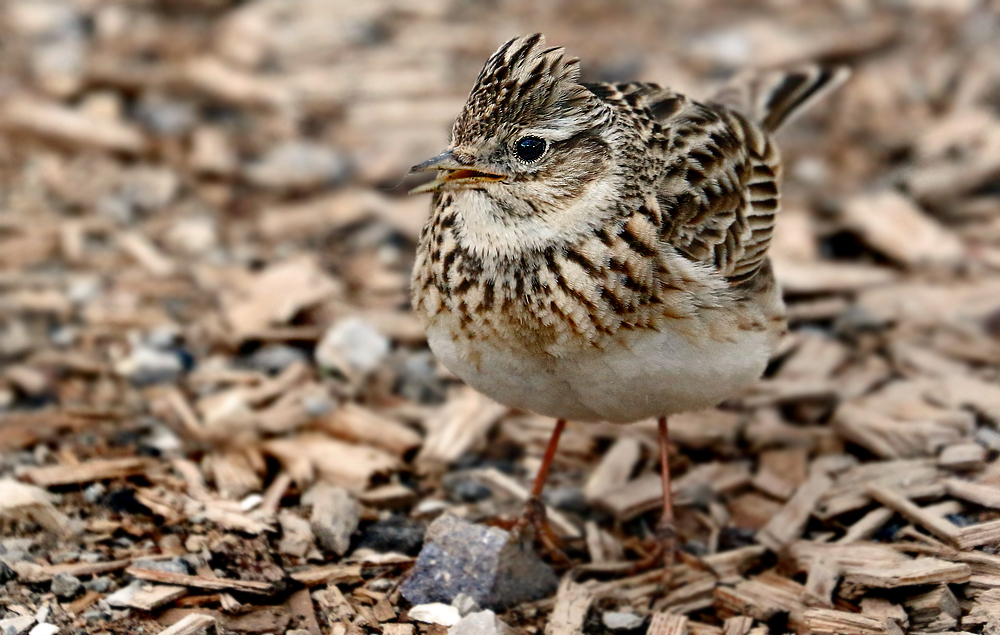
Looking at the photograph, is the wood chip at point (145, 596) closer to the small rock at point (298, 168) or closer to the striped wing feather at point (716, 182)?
the striped wing feather at point (716, 182)

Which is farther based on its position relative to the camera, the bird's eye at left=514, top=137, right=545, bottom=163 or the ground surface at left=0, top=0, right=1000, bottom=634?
the ground surface at left=0, top=0, right=1000, bottom=634

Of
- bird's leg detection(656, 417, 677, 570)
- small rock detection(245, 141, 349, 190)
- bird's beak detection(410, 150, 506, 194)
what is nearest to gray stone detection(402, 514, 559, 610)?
bird's leg detection(656, 417, 677, 570)

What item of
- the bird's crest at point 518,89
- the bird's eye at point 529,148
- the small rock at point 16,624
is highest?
the bird's crest at point 518,89

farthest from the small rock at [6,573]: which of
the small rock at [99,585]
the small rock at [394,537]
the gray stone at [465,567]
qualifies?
the gray stone at [465,567]

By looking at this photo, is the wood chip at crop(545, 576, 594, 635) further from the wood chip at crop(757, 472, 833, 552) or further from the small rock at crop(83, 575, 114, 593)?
the small rock at crop(83, 575, 114, 593)

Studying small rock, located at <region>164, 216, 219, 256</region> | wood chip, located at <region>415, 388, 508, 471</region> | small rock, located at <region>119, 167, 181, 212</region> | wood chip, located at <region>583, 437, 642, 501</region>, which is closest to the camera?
wood chip, located at <region>583, 437, 642, 501</region>

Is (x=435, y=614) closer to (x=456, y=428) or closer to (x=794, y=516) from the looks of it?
(x=456, y=428)
